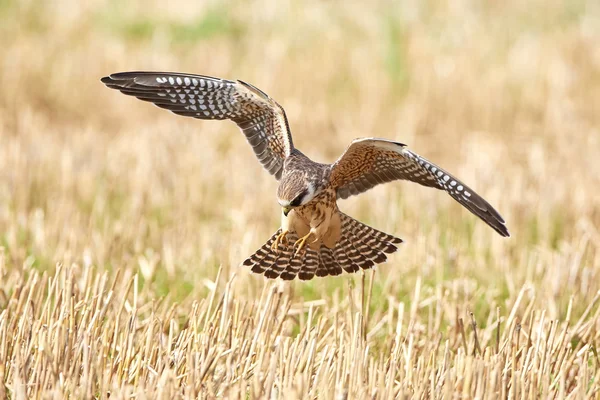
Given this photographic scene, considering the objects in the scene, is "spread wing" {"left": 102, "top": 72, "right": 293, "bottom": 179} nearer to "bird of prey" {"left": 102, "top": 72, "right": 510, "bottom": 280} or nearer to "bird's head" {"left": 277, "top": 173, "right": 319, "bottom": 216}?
"bird of prey" {"left": 102, "top": 72, "right": 510, "bottom": 280}

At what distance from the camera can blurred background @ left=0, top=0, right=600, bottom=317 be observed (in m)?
6.16

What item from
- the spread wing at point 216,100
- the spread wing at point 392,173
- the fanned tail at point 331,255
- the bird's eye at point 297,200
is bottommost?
the fanned tail at point 331,255

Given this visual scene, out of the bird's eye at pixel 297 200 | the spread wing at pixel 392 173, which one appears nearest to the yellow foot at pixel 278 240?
the bird's eye at pixel 297 200

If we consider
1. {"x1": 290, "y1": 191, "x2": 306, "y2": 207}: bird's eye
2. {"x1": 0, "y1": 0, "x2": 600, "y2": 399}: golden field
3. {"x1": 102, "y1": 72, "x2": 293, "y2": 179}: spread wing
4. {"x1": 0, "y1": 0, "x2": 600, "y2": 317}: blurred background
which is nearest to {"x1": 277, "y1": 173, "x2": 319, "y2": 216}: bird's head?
{"x1": 290, "y1": 191, "x2": 306, "y2": 207}: bird's eye

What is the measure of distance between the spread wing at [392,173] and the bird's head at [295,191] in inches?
11.0

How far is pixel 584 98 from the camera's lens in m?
11.1

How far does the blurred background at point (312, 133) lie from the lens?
243 inches

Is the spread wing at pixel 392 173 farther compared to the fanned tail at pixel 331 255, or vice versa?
the fanned tail at pixel 331 255

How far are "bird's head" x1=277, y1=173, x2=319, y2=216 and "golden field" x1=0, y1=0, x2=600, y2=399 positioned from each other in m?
0.43

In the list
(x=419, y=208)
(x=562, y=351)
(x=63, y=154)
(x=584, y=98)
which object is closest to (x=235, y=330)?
(x=562, y=351)

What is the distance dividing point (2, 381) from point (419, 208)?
4565 mm

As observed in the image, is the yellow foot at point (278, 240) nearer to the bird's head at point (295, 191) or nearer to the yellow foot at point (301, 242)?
the yellow foot at point (301, 242)

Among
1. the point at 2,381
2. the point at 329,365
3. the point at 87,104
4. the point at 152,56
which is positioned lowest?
the point at 2,381

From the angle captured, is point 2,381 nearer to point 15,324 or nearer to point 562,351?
point 15,324
